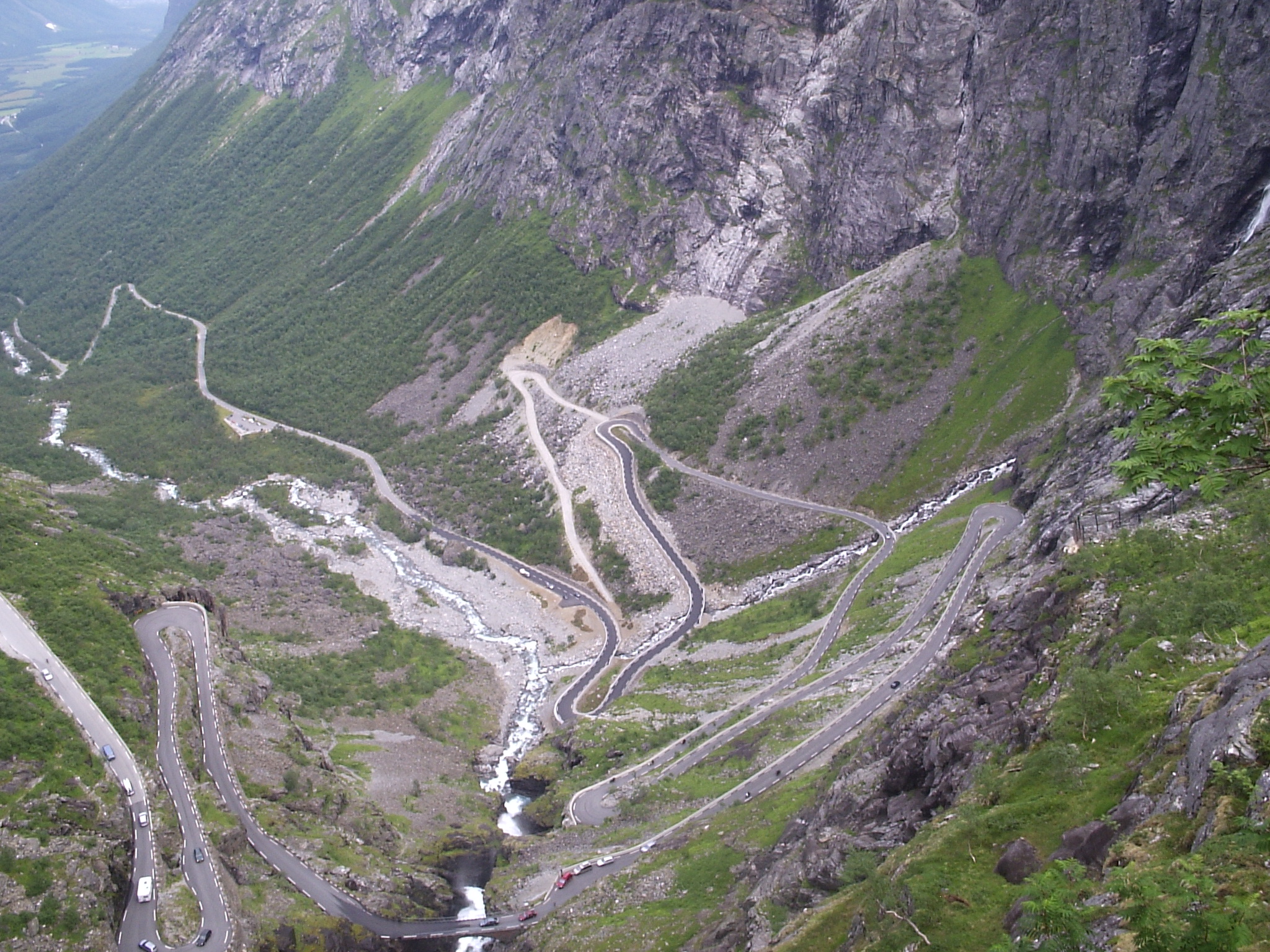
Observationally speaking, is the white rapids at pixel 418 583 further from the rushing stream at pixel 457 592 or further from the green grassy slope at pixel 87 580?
the green grassy slope at pixel 87 580

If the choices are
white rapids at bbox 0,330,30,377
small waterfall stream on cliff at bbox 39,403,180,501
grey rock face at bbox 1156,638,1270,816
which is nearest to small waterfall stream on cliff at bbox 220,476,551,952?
small waterfall stream on cliff at bbox 39,403,180,501

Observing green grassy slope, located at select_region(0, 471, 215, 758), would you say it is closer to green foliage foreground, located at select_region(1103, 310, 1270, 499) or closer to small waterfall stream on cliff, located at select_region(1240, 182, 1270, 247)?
green foliage foreground, located at select_region(1103, 310, 1270, 499)

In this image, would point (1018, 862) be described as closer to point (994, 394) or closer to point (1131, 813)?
point (1131, 813)

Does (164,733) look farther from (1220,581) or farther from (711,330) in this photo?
(711,330)

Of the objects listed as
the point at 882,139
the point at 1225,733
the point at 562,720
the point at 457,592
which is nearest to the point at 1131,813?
the point at 1225,733

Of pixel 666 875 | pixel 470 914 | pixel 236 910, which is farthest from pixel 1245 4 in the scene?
pixel 236 910

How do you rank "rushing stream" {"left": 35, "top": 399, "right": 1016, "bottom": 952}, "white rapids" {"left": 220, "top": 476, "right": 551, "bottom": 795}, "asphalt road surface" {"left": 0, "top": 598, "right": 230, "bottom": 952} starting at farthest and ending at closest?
"white rapids" {"left": 220, "top": 476, "right": 551, "bottom": 795} < "rushing stream" {"left": 35, "top": 399, "right": 1016, "bottom": 952} < "asphalt road surface" {"left": 0, "top": 598, "right": 230, "bottom": 952}
